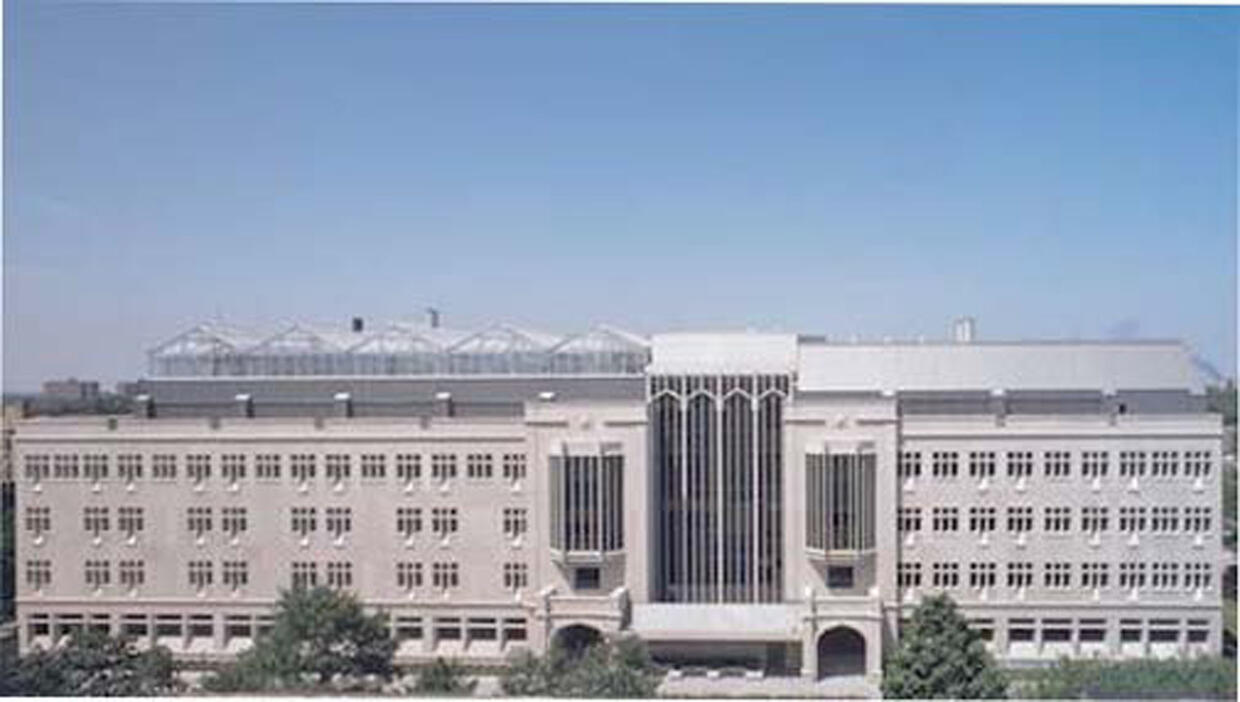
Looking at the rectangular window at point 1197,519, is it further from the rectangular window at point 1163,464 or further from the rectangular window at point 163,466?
the rectangular window at point 163,466

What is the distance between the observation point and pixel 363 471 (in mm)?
6562

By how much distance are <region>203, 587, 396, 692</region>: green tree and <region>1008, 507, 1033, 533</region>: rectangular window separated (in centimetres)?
290

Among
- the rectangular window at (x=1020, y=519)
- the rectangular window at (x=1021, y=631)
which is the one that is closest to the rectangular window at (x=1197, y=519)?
the rectangular window at (x=1020, y=519)

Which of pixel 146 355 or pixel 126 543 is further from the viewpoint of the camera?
pixel 126 543

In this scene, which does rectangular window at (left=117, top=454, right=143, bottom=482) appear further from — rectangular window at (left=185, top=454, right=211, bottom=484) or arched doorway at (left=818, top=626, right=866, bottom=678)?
arched doorway at (left=818, top=626, right=866, bottom=678)

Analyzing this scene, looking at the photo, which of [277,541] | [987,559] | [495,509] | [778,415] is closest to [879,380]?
[778,415]

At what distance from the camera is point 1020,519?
632 centimetres

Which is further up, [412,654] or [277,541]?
[277,541]

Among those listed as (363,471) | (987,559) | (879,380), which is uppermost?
(879,380)

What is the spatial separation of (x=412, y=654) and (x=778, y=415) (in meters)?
2.05

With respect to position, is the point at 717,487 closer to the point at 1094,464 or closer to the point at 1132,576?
Answer: the point at 1094,464

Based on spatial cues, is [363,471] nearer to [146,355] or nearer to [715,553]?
[146,355]

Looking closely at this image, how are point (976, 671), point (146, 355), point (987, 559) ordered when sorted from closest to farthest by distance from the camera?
point (976, 671), point (146, 355), point (987, 559)

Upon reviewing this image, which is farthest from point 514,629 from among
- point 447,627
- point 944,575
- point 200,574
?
point 944,575
